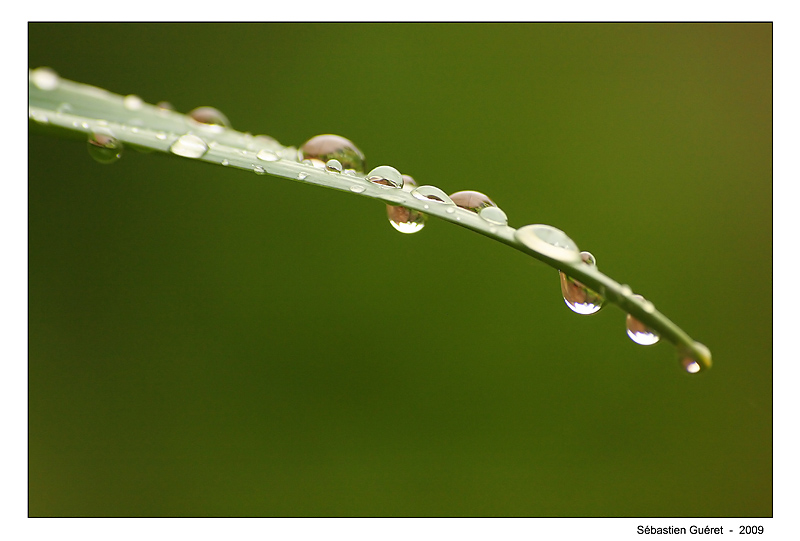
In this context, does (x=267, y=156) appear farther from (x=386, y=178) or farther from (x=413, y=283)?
(x=413, y=283)

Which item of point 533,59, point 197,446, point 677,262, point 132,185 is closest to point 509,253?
point 677,262

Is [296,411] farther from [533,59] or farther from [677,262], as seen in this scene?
[533,59]

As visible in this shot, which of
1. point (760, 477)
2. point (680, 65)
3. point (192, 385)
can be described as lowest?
point (760, 477)

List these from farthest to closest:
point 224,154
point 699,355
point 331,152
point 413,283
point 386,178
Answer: point 413,283, point 331,152, point 386,178, point 224,154, point 699,355

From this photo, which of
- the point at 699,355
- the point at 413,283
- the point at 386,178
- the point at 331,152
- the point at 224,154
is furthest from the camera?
the point at 413,283

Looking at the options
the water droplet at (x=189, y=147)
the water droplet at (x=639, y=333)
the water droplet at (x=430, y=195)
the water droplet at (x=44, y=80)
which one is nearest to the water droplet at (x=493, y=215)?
the water droplet at (x=430, y=195)

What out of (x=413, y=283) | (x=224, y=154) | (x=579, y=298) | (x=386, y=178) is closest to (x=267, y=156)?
(x=224, y=154)
